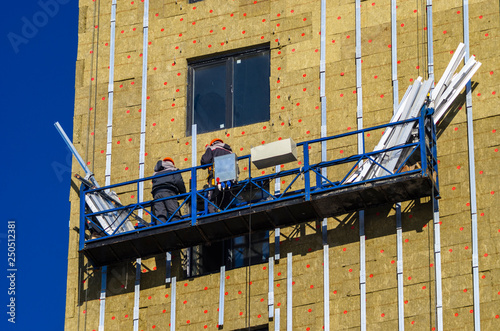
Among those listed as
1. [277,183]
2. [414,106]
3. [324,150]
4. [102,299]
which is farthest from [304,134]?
[102,299]

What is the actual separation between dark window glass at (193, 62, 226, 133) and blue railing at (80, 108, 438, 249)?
4.53 feet

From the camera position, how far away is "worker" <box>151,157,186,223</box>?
32.4 meters

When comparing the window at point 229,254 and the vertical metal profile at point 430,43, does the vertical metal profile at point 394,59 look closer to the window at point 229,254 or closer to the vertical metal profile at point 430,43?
the vertical metal profile at point 430,43

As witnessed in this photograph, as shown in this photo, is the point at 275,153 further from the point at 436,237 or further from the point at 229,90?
the point at 436,237

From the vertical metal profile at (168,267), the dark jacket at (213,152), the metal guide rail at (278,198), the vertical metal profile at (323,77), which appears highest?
the vertical metal profile at (323,77)

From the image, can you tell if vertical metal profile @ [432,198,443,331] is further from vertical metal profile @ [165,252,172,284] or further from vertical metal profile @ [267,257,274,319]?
vertical metal profile @ [165,252,172,284]

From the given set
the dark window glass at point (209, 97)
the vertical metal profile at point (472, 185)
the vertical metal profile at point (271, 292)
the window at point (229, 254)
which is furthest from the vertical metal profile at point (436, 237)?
the dark window glass at point (209, 97)

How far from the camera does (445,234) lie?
99.9 ft

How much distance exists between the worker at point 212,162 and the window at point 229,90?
4.10 feet

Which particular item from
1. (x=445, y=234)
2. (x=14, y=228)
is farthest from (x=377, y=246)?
(x=14, y=228)

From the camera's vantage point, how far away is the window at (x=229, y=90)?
33938 mm

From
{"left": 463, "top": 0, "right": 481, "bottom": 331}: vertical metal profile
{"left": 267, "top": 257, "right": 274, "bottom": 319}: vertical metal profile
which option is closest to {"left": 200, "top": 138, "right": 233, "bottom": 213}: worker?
{"left": 267, "top": 257, "right": 274, "bottom": 319}: vertical metal profile

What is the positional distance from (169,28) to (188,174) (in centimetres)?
401

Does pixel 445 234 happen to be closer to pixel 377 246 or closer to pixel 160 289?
pixel 377 246
